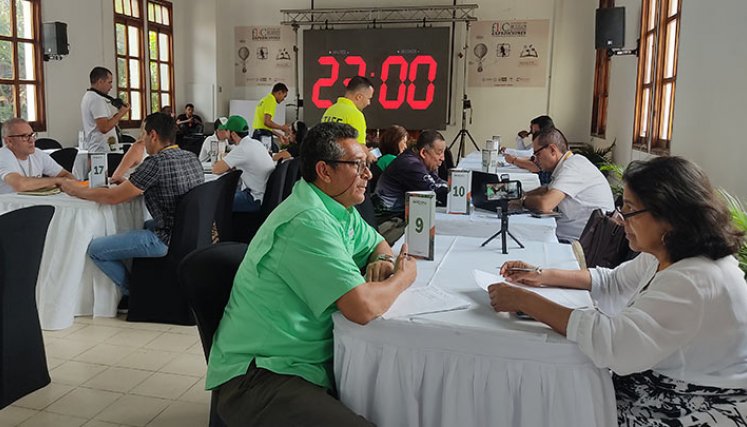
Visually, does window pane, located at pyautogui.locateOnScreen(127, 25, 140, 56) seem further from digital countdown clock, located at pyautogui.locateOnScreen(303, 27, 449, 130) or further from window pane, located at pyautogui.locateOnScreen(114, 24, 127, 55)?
digital countdown clock, located at pyautogui.locateOnScreen(303, 27, 449, 130)

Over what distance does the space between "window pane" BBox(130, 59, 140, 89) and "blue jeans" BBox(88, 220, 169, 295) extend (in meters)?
6.55

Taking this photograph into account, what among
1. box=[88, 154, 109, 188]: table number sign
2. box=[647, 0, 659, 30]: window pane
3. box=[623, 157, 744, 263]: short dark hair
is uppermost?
box=[647, 0, 659, 30]: window pane

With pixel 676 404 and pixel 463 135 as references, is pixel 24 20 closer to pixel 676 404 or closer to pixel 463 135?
pixel 463 135

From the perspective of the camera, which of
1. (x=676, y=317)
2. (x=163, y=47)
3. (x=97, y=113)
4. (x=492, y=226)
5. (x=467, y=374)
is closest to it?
(x=676, y=317)

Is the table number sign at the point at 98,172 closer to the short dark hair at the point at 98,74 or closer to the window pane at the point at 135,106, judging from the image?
the short dark hair at the point at 98,74

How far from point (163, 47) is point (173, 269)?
7.69 m

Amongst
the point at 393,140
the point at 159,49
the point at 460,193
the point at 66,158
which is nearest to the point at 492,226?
the point at 460,193

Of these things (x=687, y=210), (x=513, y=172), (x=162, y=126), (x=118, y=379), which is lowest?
(x=118, y=379)

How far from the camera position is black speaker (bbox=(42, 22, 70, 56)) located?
7.18 m

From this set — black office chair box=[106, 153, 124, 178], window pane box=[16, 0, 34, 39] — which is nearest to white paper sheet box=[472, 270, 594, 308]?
black office chair box=[106, 153, 124, 178]

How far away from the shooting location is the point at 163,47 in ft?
33.2

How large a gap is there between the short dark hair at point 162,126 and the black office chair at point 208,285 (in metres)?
→ 1.87

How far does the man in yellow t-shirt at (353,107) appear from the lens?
489 centimetres

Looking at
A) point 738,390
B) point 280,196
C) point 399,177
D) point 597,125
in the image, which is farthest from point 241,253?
point 597,125
